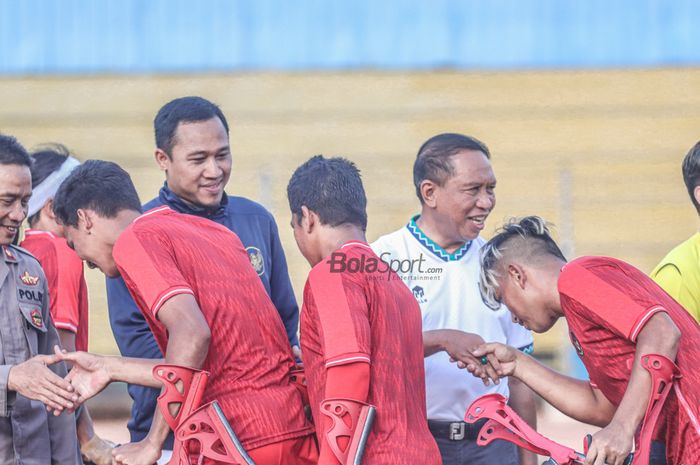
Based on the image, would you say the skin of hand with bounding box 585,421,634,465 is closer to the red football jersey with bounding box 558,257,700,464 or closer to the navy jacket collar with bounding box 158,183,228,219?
the red football jersey with bounding box 558,257,700,464

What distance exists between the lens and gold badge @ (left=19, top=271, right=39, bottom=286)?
360 centimetres

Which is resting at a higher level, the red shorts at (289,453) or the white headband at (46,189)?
the white headband at (46,189)

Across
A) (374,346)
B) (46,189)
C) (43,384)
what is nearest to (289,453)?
(374,346)

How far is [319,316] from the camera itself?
3113mm

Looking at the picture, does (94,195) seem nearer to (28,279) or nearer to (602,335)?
(28,279)

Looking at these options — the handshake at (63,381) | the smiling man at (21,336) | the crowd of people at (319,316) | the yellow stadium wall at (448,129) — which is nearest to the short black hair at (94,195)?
the crowd of people at (319,316)

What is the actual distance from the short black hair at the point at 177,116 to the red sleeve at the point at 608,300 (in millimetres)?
1563

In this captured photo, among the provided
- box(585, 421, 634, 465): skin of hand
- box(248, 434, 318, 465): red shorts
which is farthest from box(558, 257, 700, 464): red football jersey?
box(248, 434, 318, 465): red shorts

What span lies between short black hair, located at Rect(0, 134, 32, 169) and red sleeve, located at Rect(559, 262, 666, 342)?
175 centimetres

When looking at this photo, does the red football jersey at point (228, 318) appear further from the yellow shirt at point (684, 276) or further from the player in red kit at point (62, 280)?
the yellow shirt at point (684, 276)

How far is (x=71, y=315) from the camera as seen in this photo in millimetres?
4152

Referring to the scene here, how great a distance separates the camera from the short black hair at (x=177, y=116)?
13.6ft

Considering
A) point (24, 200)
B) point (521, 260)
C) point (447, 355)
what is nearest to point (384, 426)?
point (521, 260)

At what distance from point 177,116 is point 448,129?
21.5ft
